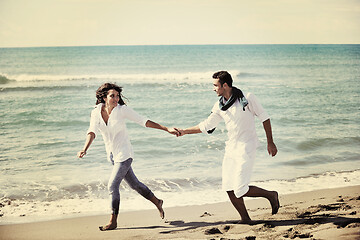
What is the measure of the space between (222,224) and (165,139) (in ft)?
12.9

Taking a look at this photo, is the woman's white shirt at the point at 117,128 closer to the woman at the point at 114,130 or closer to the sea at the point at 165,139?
the woman at the point at 114,130

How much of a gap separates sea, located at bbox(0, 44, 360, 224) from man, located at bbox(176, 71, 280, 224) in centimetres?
120

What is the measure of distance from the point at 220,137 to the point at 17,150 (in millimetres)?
3529

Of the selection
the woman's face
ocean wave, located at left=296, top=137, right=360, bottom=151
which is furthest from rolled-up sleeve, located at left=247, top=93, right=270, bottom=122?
ocean wave, located at left=296, top=137, right=360, bottom=151

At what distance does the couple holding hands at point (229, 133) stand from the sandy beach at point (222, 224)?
179 millimetres

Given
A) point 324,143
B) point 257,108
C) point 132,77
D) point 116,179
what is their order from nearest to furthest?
point 257,108
point 116,179
point 324,143
point 132,77

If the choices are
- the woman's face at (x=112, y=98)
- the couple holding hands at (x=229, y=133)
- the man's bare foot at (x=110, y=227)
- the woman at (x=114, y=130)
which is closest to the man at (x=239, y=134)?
the couple holding hands at (x=229, y=133)

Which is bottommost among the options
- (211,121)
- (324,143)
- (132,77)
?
(324,143)

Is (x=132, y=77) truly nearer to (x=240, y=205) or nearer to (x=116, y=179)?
(x=116, y=179)

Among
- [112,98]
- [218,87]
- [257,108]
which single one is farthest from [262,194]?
[112,98]

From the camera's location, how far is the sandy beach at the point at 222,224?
3557 mm

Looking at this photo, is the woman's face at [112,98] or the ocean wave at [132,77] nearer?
the woman's face at [112,98]

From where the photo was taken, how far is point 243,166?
11.9ft

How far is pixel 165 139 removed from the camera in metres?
7.73
